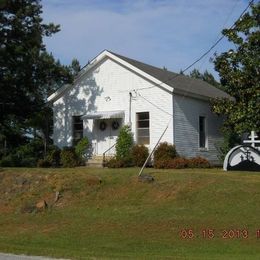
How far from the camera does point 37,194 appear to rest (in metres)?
20.3

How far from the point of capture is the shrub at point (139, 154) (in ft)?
A: 92.4

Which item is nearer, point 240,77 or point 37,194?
point 37,194

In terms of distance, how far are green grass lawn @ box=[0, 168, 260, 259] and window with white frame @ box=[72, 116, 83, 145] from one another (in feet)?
32.1

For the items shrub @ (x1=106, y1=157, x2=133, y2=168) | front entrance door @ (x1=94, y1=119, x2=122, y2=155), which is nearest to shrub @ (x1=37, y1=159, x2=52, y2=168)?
front entrance door @ (x1=94, y1=119, x2=122, y2=155)

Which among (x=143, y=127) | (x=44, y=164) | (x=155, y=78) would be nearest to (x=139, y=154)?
(x=143, y=127)

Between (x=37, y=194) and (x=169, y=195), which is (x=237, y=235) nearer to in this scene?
(x=169, y=195)

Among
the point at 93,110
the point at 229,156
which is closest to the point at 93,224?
the point at 229,156

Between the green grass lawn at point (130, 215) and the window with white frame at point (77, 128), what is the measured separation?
9.77 m

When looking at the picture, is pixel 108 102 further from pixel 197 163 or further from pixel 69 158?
pixel 197 163

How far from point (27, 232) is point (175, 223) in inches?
163

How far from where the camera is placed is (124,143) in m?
29.2

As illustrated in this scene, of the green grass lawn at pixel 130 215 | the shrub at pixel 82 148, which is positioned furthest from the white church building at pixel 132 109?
the green grass lawn at pixel 130 215

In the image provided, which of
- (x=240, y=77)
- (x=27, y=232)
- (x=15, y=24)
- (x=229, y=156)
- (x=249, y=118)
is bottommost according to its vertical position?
(x=27, y=232)
